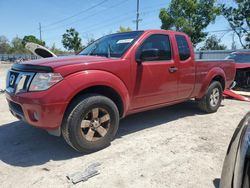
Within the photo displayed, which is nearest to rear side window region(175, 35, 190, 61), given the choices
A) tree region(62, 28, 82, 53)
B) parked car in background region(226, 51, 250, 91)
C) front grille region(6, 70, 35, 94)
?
front grille region(6, 70, 35, 94)

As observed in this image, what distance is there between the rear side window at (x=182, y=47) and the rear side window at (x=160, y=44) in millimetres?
328

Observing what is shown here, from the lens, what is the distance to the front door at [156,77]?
4.25m

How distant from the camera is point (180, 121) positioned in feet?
17.7

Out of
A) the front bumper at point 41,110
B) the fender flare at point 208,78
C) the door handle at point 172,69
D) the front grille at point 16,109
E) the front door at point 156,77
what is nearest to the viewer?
the front bumper at point 41,110

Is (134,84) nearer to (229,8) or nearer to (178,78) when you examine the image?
(178,78)

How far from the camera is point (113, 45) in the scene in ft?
15.0

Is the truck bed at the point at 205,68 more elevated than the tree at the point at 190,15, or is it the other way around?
the tree at the point at 190,15

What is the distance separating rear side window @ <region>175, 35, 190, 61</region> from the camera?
197 inches

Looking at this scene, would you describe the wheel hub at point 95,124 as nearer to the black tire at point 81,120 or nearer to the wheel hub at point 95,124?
the wheel hub at point 95,124

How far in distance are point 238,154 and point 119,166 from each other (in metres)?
1.84

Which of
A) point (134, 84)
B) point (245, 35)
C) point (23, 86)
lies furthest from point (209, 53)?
point (23, 86)

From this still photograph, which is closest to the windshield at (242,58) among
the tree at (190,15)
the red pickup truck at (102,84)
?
the red pickup truck at (102,84)

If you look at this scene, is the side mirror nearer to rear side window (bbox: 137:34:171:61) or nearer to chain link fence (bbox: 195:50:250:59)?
rear side window (bbox: 137:34:171:61)

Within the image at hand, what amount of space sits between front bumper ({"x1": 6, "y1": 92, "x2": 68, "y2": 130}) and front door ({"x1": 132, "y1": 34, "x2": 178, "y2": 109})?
1.41 meters
